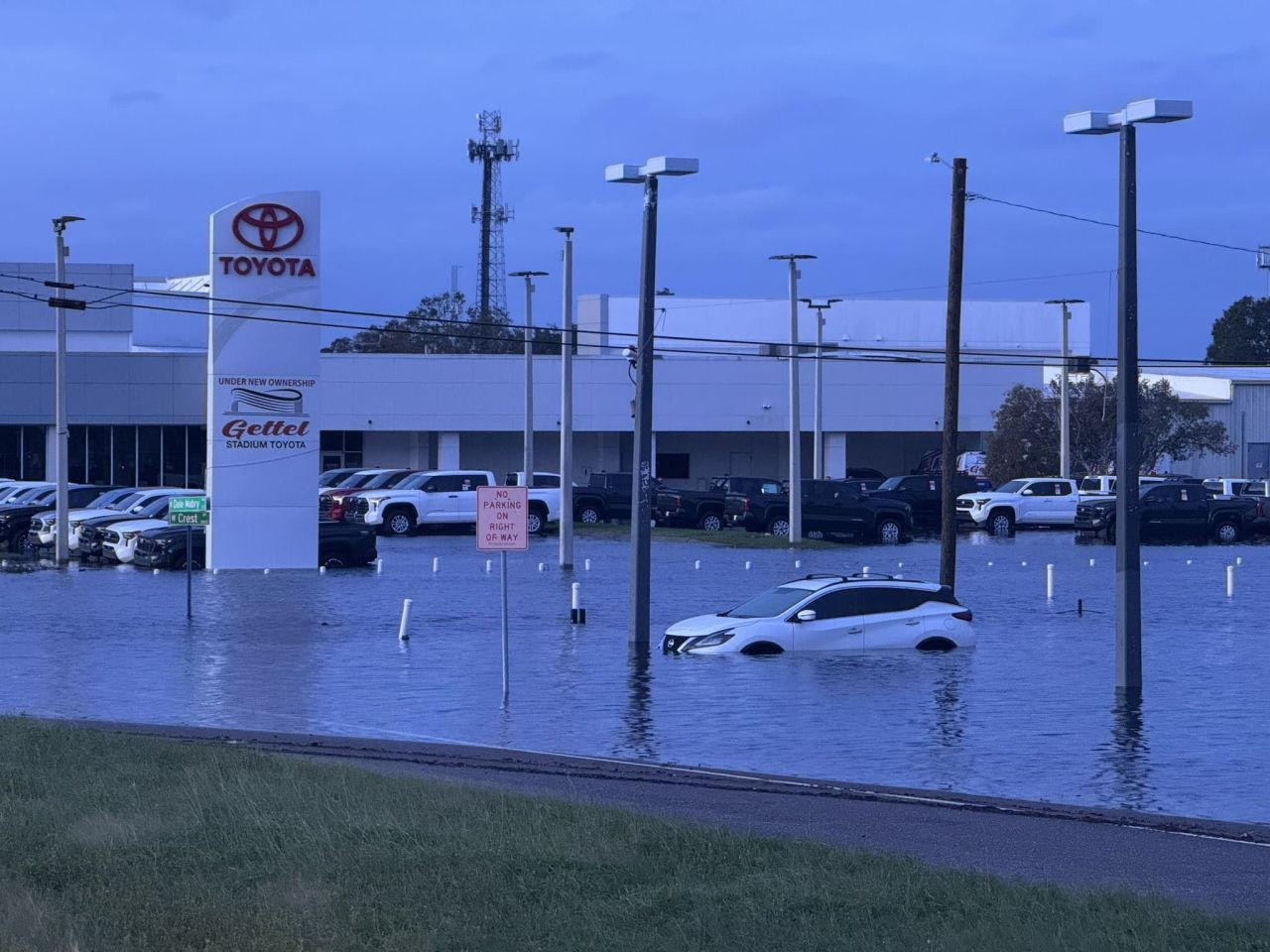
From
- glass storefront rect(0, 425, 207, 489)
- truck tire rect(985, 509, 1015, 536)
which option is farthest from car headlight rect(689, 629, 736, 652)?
glass storefront rect(0, 425, 207, 489)

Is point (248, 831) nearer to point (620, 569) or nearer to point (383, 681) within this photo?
point (383, 681)

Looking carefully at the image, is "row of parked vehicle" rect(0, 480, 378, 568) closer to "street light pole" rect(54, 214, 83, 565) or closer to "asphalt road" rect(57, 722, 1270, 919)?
"street light pole" rect(54, 214, 83, 565)

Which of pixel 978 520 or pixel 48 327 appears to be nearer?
pixel 978 520

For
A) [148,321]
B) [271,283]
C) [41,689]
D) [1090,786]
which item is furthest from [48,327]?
[1090,786]

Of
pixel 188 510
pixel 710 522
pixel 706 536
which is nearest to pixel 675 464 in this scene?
pixel 710 522

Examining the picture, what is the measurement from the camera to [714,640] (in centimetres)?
2439

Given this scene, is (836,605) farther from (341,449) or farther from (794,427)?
(341,449)

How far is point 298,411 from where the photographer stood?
39062 mm

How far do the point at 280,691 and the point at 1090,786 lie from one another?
9.85m

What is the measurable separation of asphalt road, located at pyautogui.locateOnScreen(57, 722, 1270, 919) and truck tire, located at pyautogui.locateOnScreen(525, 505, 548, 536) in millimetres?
36633

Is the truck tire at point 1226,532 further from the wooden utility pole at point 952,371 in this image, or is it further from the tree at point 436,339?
Answer: the tree at point 436,339

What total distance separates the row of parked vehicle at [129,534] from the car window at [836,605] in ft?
55.3

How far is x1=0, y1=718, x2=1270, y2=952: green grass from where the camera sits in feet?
24.7

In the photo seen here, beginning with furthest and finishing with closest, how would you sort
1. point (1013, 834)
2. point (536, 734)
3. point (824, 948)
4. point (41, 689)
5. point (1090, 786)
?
1. point (41, 689)
2. point (536, 734)
3. point (1090, 786)
4. point (1013, 834)
5. point (824, 948)
